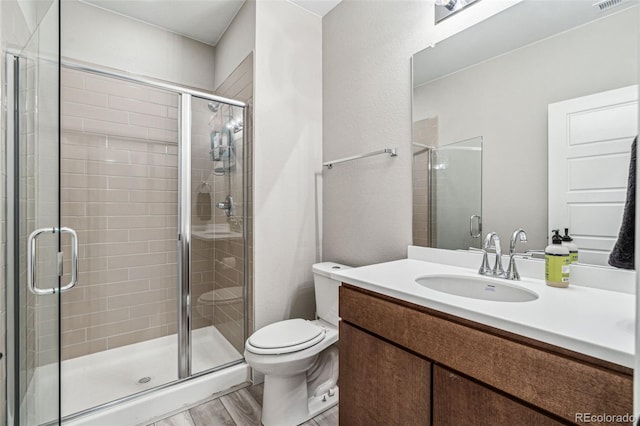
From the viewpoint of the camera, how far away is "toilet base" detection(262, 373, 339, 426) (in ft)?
4.99

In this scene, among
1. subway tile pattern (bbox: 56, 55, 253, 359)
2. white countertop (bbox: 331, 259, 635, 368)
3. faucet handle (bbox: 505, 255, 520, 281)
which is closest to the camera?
white countertop (bbox: 331, 259, 635, 368)

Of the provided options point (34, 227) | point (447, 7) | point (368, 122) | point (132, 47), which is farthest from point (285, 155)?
point (132, 47)

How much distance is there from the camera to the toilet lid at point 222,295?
2100mm

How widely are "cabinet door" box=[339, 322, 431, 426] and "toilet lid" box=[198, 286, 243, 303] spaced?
1.06 meters

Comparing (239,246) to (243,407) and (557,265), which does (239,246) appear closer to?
(243,407)

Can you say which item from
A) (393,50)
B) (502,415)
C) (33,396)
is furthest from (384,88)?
(33,396)

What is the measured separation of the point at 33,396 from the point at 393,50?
2.16m

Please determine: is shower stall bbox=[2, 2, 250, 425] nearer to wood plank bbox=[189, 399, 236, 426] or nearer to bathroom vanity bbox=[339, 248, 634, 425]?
wood plank bbox=[189, 399, 236, 426]

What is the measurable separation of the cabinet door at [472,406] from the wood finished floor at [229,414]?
0.91 meters

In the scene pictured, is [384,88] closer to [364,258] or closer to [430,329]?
[364,258]

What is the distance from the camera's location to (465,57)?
141cm

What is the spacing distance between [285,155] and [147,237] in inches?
47.3

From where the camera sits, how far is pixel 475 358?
2.71 feet

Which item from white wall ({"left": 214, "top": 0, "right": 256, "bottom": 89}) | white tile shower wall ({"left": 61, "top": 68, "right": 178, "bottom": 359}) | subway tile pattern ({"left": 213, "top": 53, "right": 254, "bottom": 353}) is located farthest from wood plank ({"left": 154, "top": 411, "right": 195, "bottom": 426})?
white wall ({"left": 214, "top": 0, "right": 256, "bottom": 89})
